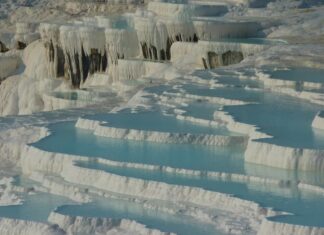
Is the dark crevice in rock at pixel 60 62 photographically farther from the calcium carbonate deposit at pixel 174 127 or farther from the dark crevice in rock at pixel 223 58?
the dark crevice in rock at pixel 223 58

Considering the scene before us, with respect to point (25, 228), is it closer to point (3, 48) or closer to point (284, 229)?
point (284, 229)

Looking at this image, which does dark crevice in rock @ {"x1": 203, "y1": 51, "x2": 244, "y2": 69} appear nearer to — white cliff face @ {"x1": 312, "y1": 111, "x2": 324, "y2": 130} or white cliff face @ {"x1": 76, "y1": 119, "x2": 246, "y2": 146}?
white cliff face @ {"x1": 76, "y1": 119, "x2": 246, "y2": 146}

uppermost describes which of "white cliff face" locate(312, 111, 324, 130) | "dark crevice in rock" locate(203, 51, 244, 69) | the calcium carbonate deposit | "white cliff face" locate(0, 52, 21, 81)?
"white cliff face" locate(312, 111, 324, 130)

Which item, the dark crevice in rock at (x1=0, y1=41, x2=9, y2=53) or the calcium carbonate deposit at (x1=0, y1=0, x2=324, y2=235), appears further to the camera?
the dark crevice in rock at (x1=0, y1=41, x2=9, y2=53)

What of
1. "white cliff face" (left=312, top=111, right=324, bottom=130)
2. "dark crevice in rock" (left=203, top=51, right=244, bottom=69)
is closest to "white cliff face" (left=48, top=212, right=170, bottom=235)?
"white cliff face" (left=312, top=111, right=324, bottom=130)

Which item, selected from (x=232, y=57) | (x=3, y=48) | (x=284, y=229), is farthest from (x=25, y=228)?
(x=3, y=48)

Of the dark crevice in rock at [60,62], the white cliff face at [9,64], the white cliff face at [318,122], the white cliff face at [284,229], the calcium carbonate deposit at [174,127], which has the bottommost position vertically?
the white cliff face at [9,64]

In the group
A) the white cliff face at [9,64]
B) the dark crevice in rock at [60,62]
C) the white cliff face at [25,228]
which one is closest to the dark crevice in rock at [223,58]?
the dark crevice in rock at [60,62]

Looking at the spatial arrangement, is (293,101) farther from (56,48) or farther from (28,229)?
(56,48)

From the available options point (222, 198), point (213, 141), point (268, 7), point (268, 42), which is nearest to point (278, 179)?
point (222, 198)
